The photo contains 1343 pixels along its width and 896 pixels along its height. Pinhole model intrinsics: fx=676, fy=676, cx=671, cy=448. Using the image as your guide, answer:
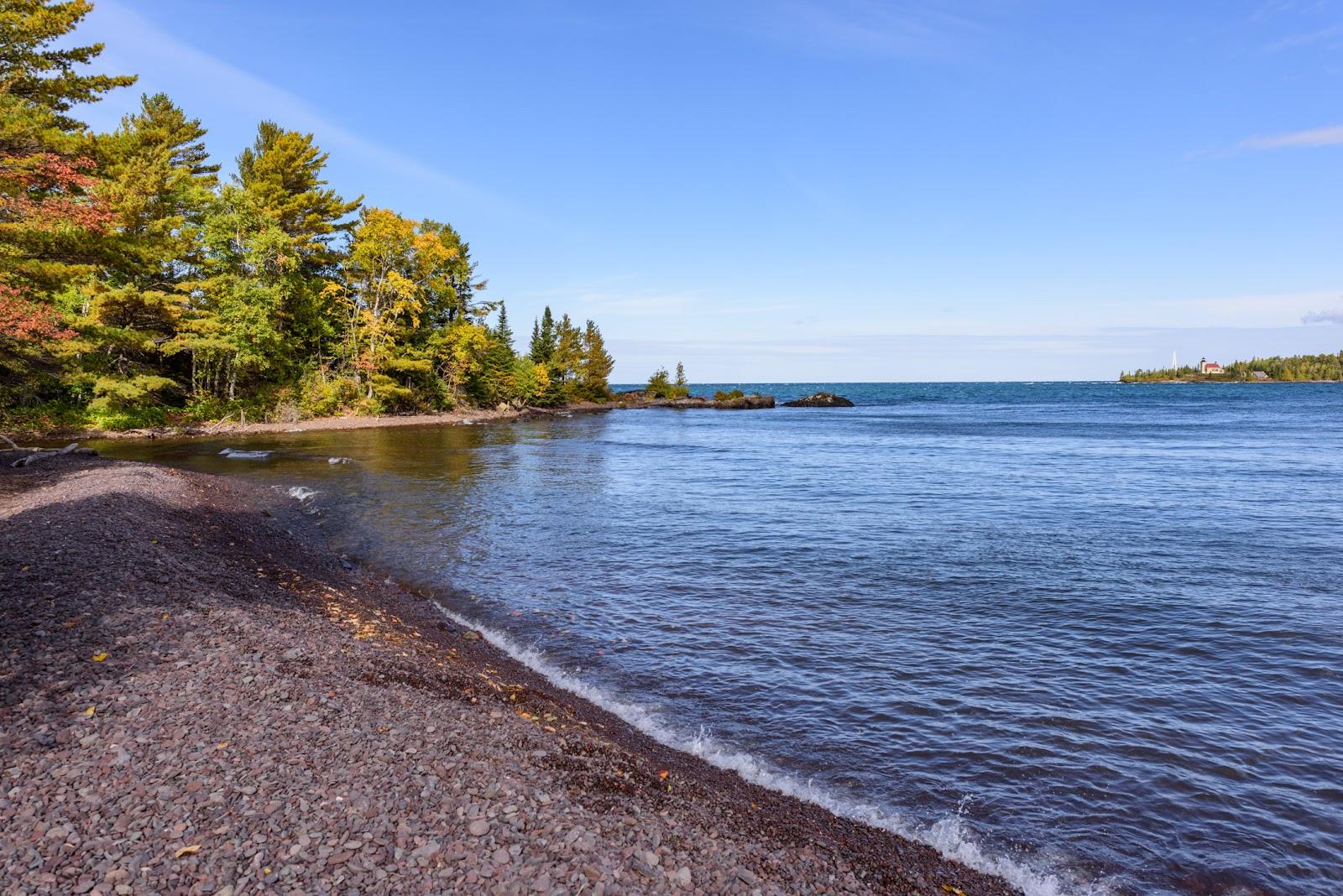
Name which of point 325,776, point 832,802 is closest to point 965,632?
point 832,802

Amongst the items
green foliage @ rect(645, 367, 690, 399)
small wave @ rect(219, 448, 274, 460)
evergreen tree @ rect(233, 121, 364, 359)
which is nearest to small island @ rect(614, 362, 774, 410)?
green foliage @ rect(645, 367, 690, 399)

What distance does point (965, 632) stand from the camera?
12094 mm

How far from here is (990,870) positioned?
20.4 ft

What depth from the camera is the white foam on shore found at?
6.11 meters

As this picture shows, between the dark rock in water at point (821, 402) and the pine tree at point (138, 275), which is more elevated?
the pine tree at point (138, 275)

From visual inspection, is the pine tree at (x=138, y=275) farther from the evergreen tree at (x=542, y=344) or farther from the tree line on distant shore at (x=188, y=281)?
the evergreen tree at (x=542, y=344)

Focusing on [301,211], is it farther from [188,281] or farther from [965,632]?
[965,632]

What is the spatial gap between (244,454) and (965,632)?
3384 cm

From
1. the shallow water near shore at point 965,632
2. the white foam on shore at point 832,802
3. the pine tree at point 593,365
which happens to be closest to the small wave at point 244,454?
the shallow water near shore at point 965,632

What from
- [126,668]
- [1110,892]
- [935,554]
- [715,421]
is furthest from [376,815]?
[715,421]

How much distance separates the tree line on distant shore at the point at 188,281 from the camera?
22328mm

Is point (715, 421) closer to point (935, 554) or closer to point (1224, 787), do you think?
point (935, 554)

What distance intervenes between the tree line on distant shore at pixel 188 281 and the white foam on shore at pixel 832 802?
23.0m

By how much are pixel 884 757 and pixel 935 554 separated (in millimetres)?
10527
